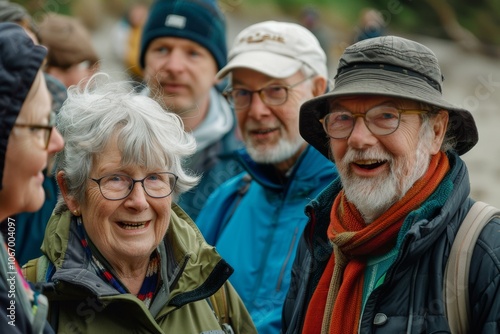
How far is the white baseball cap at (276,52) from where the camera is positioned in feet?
16.4

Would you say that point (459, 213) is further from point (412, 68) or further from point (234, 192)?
point (234, 192)

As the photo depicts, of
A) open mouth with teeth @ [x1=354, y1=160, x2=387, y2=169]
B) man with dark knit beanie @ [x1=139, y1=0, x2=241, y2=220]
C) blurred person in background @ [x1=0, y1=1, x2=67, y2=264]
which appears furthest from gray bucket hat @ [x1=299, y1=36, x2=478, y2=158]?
man with dark knit beanie @ [x1=139, y1=0, x2=241, y2=220]

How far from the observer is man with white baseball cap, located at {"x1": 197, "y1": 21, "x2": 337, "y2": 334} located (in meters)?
4.56

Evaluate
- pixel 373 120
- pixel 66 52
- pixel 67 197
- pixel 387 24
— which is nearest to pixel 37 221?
pixel 67 197

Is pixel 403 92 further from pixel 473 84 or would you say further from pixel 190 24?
pixel 473 84

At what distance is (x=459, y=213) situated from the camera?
3.40 metres

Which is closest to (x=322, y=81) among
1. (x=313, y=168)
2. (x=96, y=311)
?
(x=313, y=168)

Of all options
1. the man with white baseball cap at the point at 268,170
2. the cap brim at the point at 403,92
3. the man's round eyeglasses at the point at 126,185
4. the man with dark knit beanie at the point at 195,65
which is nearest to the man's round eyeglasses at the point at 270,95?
the man with white baseball cap at the point at 268,170

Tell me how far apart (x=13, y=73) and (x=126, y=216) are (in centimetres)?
125

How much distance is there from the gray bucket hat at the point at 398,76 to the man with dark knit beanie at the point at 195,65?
2.14 meters

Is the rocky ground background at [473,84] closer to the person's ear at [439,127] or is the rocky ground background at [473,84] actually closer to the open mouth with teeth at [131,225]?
the person's ear at [439,127]

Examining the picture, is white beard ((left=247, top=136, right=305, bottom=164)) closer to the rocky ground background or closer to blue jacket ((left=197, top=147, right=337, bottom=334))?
blue jacket ((left=197, top=147, right=337, bottom=334))

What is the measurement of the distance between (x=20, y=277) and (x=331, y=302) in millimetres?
1454

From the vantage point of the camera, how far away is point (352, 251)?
3.59 m
